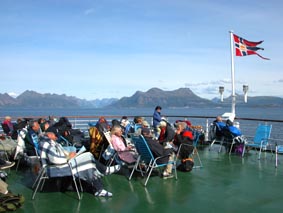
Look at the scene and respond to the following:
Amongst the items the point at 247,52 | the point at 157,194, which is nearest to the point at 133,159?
the point at 157,194

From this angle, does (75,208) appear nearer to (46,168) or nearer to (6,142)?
(46,168)

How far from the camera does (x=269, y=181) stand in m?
5.37

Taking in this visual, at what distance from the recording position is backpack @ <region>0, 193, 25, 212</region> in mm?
3873

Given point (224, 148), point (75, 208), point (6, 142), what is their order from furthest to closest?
point (224, 148), point (6, 142), point (75, 208)

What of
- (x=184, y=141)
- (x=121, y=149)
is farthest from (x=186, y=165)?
(x=121, y=149)

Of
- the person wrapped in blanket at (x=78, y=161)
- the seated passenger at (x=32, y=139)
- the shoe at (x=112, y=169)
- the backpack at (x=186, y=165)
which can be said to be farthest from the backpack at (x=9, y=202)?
the backpack at (x=186, y=165)

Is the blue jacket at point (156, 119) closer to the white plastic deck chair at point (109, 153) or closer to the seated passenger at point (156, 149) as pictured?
the white plastic deck chair at point (109, 153)

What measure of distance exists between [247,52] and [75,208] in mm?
8437

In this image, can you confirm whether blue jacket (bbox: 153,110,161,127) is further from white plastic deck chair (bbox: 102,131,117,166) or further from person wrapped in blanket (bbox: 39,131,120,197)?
person wrapped in blanket (bbox: 39,131,120,197)

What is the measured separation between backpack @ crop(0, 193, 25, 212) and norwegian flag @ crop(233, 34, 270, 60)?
8.59 metres

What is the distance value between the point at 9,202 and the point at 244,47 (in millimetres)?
8919

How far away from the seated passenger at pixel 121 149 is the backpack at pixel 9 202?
1977 millimetres

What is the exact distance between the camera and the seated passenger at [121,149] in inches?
221

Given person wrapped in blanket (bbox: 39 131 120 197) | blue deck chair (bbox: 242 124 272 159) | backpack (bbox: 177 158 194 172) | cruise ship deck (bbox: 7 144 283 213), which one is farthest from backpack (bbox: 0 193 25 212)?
blue deck chair (bbox: 242 124 272 159)
